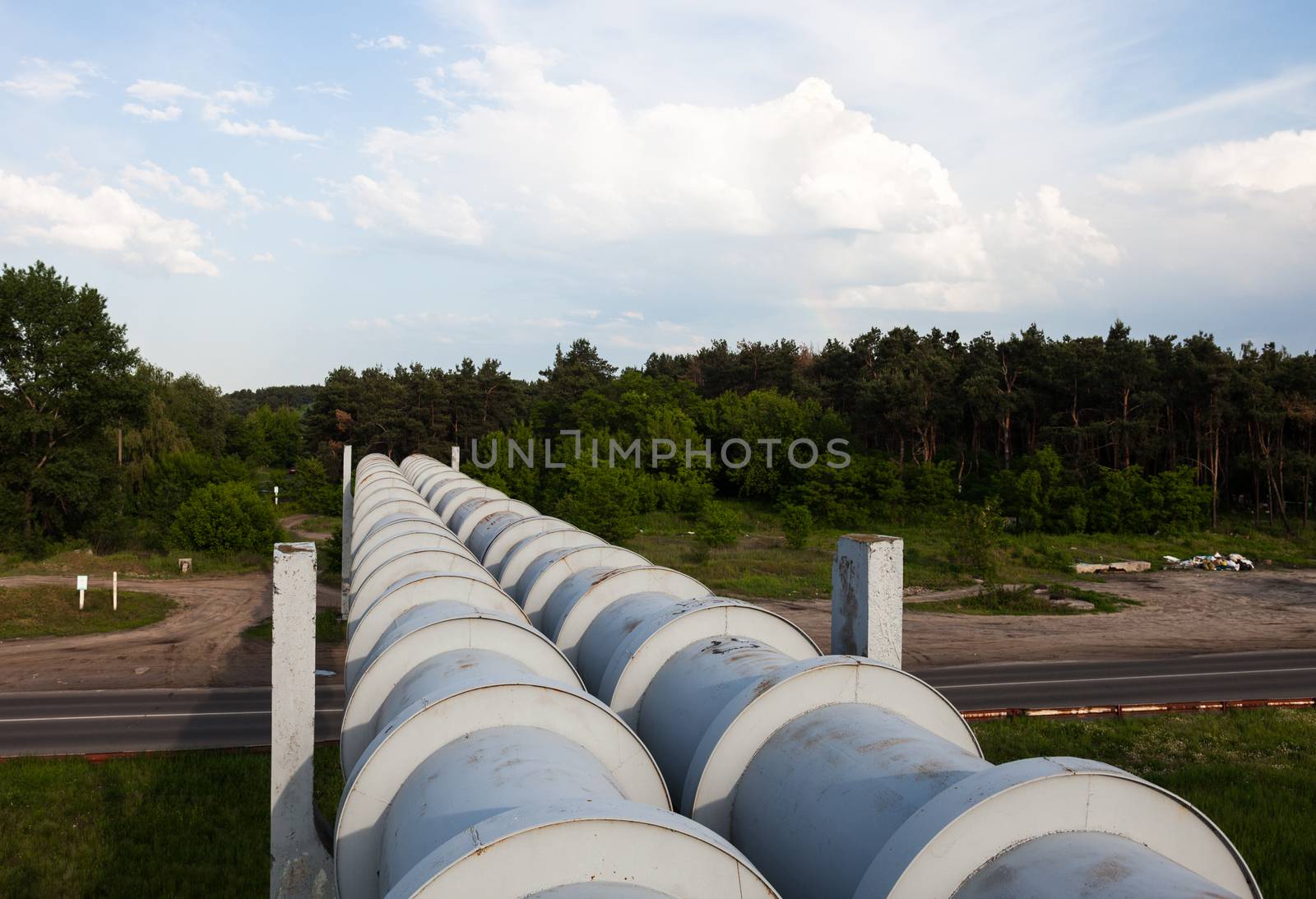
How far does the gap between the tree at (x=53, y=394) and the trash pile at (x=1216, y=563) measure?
60730 mm

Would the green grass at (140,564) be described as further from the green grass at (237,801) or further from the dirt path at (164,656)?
the green grass at (237,801)

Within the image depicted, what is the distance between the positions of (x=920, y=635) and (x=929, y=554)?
17969 mm

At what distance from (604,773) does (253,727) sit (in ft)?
54.4

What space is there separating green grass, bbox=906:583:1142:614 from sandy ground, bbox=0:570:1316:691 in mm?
855

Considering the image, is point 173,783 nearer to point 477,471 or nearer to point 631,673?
point 631,673

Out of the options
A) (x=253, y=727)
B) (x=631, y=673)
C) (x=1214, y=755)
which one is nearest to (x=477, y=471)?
(x=253, y=727)

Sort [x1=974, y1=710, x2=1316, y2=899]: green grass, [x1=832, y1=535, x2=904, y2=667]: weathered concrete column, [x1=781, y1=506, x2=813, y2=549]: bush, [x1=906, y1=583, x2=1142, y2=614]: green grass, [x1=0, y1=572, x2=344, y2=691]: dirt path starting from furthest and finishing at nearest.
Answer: [x1=781, y1=506, x2=813, y2=549]: bush
[x1=906, y1=583, x2=1142, y2=614]: green grass
[x1=0, y1=572, x2=344, y2=691]: dirt path
[x1=974, y1=710, x2=1316, y2=899]: green grass
[x1=832, y1=535, x2=904, y2=667]: weathered concrete column

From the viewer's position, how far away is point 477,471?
65.1 meters

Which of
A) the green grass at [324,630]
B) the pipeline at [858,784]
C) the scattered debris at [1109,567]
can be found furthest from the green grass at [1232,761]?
the scattered debris at [1109,567]

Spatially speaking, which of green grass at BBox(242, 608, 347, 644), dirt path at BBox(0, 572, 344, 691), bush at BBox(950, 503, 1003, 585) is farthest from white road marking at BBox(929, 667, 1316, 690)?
green grass at BBox(242, 608, 347, 644)

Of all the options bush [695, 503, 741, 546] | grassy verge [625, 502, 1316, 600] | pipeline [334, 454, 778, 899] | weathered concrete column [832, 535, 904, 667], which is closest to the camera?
pipeline [334, 454, 778, 899]

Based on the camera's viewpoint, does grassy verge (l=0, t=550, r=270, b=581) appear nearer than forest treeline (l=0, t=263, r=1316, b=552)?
Yes

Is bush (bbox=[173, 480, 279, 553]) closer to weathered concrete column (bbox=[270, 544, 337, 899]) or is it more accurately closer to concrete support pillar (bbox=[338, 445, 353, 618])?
concrete support pillar (bbox=[338, 445, 353, 618])

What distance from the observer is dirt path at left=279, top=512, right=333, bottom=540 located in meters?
60.8
